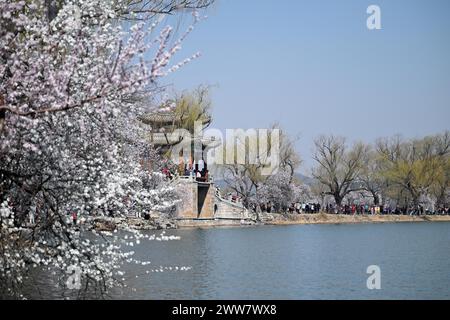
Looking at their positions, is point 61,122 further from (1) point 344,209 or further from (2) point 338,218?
(1) point 344,209

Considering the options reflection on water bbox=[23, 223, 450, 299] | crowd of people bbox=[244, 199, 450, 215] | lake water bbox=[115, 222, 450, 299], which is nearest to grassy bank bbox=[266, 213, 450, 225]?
crowd of people bbox=[244, 199, 450, 215]

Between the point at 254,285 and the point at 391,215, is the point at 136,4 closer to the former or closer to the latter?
the point at 254,285

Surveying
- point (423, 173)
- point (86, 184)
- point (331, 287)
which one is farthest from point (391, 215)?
point (86, 184)

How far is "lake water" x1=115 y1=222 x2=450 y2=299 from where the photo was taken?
1527 cm

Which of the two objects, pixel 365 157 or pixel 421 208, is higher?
pixel 365 157

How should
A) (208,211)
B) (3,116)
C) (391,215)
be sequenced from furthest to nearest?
(391,215)
(208,211)
(3,116)

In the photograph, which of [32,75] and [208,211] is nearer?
[32,75]

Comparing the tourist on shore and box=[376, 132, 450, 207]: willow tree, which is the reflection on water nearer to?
the tourist on shore

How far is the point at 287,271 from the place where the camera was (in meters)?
19.5

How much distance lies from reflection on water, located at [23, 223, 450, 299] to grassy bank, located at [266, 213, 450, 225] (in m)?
A: 24.0

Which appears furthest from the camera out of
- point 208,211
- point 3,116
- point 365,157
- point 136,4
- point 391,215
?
point 365,157

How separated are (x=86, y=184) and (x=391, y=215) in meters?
55.9

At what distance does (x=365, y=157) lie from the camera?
6906 centimetres

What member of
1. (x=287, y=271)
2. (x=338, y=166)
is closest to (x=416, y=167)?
(x=338, y=166)
